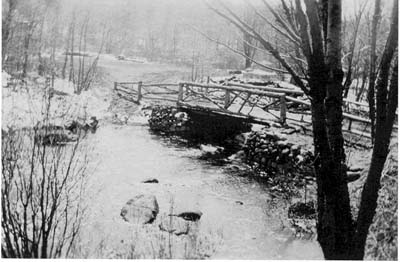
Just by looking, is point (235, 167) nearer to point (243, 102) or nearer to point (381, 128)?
point (243, 102)

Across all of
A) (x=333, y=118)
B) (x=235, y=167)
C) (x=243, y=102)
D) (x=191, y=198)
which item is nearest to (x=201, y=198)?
(x=191, y=198)

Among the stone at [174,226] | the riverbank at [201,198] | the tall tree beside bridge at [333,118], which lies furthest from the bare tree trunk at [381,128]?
the stone at [174,226]

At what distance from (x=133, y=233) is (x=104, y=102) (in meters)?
11.5

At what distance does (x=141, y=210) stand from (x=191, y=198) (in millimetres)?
1009

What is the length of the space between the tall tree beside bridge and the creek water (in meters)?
1.67

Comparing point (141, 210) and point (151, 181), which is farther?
point (151, 181)

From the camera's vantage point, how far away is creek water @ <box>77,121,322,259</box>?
4527 millimetres

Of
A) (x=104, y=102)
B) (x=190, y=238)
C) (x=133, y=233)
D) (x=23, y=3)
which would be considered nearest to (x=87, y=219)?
(x=133, y=233)

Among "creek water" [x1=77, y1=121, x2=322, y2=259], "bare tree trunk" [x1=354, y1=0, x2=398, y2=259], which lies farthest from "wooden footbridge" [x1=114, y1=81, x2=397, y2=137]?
"bare tree trunk" [x1=354, y1=0, x2=398, y2=259]

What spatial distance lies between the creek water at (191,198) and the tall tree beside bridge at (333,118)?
1.67 metres

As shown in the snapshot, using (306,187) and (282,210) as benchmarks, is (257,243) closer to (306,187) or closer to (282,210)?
(282,210)

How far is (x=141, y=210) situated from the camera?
17.5ft

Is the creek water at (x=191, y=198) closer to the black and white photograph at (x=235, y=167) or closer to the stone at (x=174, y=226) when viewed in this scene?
the black and white photograph at (x=235, y=167)

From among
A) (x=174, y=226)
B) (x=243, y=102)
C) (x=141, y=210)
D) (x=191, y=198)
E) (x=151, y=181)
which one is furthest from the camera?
(x=243, y=102)
